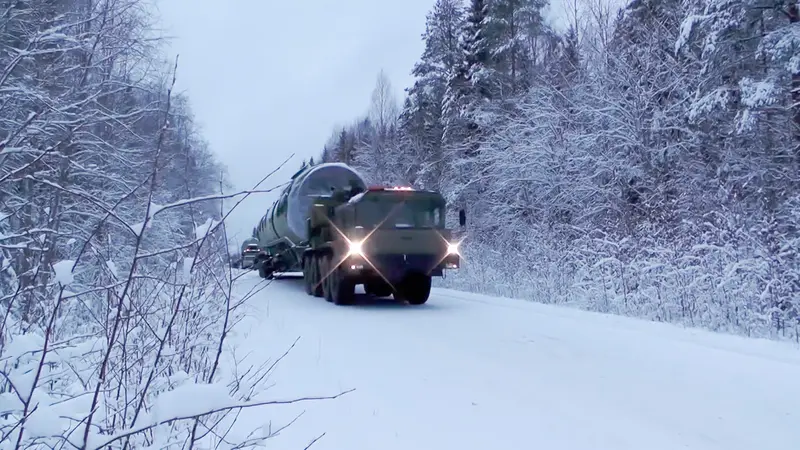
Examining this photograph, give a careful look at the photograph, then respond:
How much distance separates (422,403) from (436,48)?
112 ft

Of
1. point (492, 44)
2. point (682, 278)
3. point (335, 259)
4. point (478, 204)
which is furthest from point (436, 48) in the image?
point (682, 278)

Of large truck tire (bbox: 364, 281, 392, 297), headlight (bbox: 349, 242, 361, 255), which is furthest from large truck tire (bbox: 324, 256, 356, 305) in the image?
headlight (bbox: 349, 242, 361, 255)

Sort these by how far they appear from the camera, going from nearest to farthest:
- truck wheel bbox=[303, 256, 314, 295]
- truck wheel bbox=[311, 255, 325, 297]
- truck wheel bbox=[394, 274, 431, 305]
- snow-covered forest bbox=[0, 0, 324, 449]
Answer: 1. snow-covered forest bbox=[0, 0, 324, 449]
2. truck wheel bbox=[394, 274, 431, 305]
3. truck wheel bbox=[311, 255, 325, 297]
4. truck wheel bbox=[303, 256, 314, 295]

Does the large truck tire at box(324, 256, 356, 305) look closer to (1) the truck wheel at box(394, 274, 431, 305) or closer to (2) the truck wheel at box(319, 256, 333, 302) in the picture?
(2) the truck wheel at box(319, 256, 333, 302)

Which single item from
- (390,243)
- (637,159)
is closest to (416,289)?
(390,243)

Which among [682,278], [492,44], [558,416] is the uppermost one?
[492,44]

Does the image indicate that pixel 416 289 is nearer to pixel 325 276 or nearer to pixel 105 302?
pixel 325 276

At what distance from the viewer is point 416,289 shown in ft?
44.1

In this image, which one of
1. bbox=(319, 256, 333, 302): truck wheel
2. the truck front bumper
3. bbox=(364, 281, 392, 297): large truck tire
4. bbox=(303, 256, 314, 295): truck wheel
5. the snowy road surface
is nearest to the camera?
the snowy road surface

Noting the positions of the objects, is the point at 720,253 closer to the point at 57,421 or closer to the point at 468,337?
the point at 468,337

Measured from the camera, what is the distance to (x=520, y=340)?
8.09 m

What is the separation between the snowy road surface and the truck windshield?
134 inches

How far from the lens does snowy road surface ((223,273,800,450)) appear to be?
428 cm

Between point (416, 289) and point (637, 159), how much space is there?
924 centimetres
